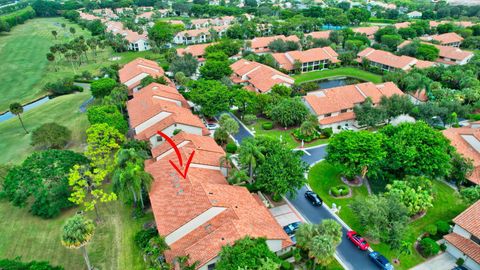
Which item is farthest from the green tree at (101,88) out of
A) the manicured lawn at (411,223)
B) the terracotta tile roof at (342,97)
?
the manicured lawn at (411,223)

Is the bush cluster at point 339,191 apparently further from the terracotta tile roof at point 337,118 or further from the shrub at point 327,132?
the terracotta tile roof at point 337,118

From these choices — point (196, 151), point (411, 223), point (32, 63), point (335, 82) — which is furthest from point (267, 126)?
point (32, 63)

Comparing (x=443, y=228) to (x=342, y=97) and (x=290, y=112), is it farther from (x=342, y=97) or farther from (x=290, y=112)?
(x=342, y=97)

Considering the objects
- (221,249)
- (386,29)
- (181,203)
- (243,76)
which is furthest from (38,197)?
(386,29)

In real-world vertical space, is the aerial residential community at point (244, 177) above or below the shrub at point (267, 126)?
above

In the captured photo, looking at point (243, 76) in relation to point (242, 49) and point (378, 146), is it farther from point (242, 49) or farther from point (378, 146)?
point (378, 146)

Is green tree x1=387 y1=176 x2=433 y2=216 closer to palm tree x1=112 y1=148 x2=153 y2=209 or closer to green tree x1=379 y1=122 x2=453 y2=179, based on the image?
green tree x1=379 y1=122 x2=453 y2=179

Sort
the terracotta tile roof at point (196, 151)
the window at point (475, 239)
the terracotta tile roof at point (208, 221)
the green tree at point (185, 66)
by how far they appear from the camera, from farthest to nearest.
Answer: the green tree at point (185, 66), the terracotta tile roof at point (196, 151), the window at point (475, 239), the terracotta tile roof at point (208, 221)
